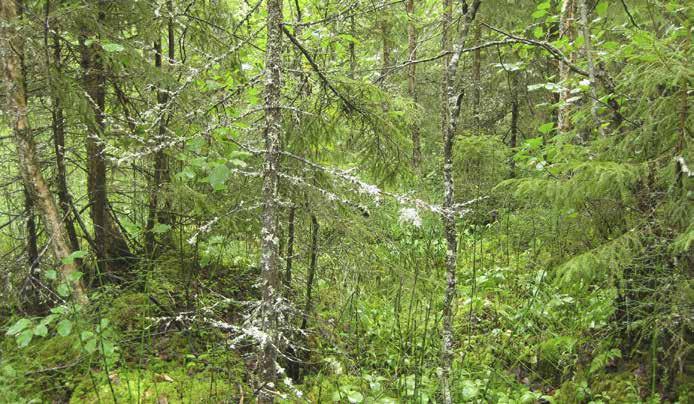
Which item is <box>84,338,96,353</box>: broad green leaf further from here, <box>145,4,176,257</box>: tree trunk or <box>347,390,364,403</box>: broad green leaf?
<box>347,390,364,403</box>: broad green leaf

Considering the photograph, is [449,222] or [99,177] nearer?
[449,222]

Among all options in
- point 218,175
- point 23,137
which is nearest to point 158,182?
point 23,137

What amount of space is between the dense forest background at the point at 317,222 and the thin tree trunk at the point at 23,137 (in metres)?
0.02

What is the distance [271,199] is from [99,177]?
3190 millimetres

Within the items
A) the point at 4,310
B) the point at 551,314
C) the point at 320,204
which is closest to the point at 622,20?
the point at 551,314

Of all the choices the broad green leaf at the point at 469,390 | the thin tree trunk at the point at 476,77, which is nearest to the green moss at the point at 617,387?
the broad green leaf at the point at 469,390

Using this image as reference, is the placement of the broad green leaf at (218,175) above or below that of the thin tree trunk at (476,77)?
below

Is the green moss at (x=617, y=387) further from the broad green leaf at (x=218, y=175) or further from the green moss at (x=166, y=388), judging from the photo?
the broad green leaf at (x=218, y=175)

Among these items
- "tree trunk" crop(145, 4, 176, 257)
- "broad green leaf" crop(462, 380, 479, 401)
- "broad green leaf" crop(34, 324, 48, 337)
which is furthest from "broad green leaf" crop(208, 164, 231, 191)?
"broad green leaf" crop(462, 380, 479, 401)

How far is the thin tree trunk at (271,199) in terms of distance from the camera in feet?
8.80

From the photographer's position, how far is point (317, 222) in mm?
4141

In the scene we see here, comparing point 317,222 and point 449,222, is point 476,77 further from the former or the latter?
point 449,222

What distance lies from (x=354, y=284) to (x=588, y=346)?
2.71 m

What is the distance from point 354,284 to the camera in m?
3.43
